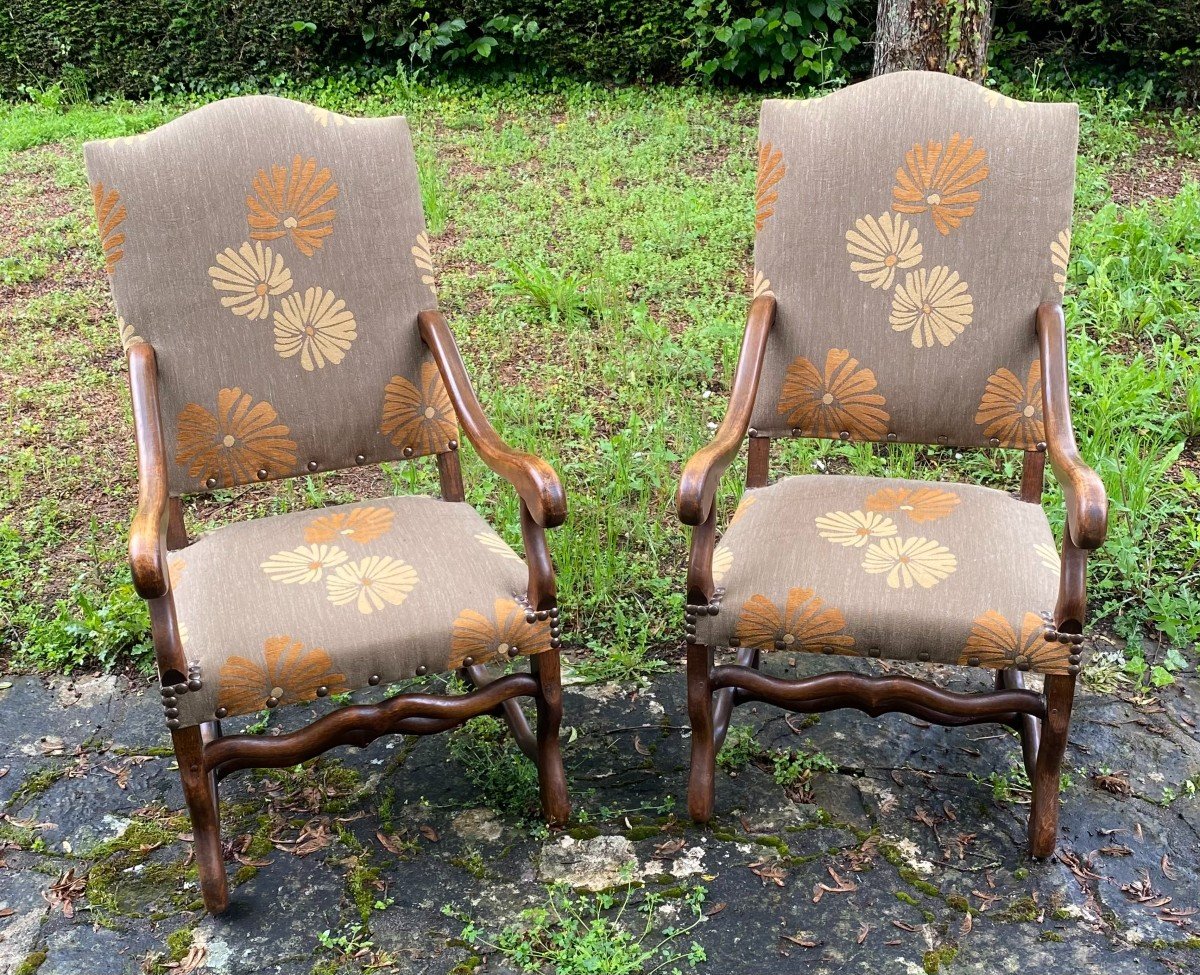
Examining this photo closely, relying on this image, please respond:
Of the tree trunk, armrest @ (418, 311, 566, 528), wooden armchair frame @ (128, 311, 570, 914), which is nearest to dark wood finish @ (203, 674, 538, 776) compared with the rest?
wooden armchair frame @ (128, 311, 570, 914)

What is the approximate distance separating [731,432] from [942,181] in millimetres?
670

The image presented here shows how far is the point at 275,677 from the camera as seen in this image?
1848mm

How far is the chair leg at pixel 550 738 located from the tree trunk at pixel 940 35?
3.08 meters

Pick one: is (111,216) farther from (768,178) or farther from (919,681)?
(919,681)

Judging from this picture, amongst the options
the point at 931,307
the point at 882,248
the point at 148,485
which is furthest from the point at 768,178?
the point at 148,485

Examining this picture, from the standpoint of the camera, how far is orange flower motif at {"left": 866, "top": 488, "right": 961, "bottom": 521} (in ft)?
7.19

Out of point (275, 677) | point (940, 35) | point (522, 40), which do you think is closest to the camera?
point (275, 677)

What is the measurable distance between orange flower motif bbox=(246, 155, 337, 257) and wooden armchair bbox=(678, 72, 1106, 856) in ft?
2.84

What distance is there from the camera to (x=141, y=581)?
1765 millimetres

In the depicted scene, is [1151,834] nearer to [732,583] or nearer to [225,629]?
[732,583]

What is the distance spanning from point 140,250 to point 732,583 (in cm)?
126

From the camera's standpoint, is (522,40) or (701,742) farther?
(522,40)

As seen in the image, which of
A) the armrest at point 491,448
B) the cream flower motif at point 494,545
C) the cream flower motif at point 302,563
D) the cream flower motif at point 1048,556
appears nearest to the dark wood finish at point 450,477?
the armrest at point 491,448

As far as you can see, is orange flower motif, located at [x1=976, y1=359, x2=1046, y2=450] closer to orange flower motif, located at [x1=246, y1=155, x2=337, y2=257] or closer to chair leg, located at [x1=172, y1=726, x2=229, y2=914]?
orange flower motif, located at [x1=246, y1=155, x2=337, y2=257]
